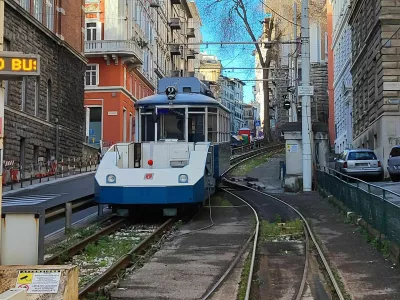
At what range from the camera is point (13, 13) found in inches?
1154

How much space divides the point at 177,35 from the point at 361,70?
44298mm

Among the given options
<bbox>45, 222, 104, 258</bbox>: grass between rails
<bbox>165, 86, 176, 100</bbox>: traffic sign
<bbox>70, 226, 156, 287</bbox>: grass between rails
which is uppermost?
<bbox>165, 86, 176, 100</bbox>: traffic sign

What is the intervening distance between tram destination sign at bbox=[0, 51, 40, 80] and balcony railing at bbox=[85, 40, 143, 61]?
44811mm

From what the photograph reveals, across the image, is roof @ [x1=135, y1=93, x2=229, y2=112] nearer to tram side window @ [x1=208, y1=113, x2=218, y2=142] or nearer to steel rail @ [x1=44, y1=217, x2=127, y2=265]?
tram side window @ [x1=208, y1=113, x2=218, y2=142]

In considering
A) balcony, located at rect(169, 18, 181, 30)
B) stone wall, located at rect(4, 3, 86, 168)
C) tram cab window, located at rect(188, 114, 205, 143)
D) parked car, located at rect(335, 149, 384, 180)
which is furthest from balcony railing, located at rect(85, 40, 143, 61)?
tram cab window, located at rect(188, 114, 205, 143)

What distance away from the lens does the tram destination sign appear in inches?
243

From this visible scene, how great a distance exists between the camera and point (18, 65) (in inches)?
245

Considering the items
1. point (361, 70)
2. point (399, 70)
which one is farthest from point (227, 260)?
point (361, 70)

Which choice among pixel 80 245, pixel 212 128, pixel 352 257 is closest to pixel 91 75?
pixel 212 128

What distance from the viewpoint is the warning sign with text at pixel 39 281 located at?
248 inches

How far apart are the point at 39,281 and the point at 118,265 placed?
266 centimetres

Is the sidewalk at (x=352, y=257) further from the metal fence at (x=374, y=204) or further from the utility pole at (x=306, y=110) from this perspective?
the utility pole at (x=306, y=110)

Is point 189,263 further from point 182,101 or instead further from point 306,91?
point 306,91

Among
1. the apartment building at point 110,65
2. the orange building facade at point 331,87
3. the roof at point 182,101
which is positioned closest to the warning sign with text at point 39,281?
the roof at point 182,101
